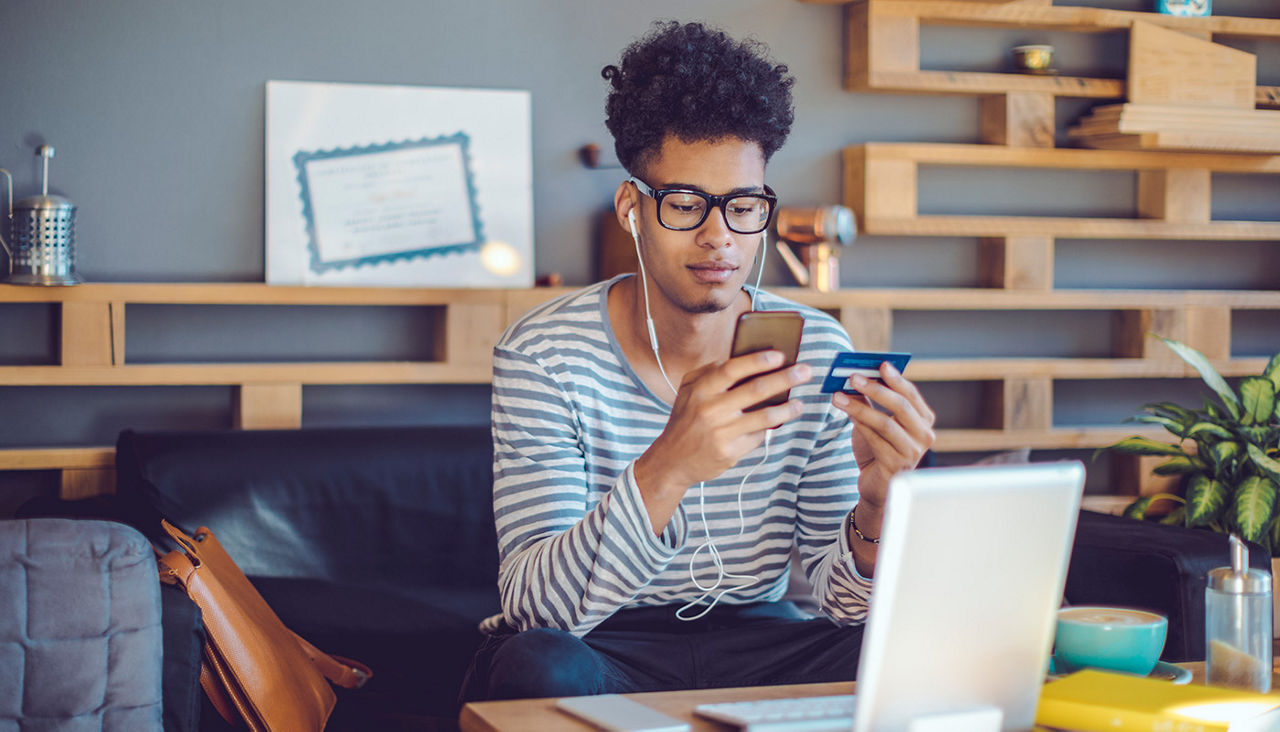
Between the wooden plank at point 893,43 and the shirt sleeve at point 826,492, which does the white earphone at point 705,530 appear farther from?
the wooden plank at point 893,43

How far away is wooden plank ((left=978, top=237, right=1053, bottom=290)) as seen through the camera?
2.98m

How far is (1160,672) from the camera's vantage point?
4.04 ft

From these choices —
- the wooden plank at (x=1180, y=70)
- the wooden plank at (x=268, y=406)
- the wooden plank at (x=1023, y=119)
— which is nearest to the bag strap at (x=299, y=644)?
the wooden plank at (x=268, y=406)

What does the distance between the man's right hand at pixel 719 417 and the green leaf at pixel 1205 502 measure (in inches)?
65.6

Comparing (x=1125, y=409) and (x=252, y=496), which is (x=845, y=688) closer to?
(x=252, y=496)

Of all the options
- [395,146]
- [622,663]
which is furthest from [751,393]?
[395,146]

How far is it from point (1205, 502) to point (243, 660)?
6.58ft

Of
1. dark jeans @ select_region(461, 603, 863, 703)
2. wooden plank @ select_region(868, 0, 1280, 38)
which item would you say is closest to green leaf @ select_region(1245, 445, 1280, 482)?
wooden plank @ select_region(868, 0, 1280, 38)

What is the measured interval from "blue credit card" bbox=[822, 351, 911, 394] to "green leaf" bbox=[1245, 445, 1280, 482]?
5.14 ft

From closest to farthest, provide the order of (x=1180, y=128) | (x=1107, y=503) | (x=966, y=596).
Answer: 1. (x=966, y=596)
2. (x=1180, y=128)
3. (x=1107, y=503)

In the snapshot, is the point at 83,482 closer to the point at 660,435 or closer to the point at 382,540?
the point at 382,540

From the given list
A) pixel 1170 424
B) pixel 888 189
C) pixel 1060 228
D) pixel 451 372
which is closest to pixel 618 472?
pixel 451 372

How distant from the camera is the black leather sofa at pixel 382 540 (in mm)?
2104

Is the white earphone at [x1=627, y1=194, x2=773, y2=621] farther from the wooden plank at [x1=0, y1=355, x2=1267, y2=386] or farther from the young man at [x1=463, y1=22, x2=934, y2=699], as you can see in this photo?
the wooden plank at [x1=0, y1=355, x2=1267, y2=386]
